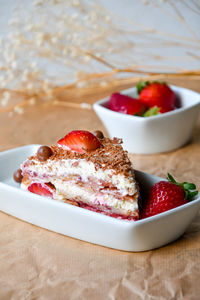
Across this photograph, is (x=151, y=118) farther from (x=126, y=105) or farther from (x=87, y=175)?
(x=87, y=175)

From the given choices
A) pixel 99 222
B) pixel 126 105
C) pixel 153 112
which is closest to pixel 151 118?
pixel 153 112

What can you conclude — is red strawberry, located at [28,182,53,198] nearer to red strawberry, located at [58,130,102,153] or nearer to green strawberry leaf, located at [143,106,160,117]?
red strawberry, located at [58,130,102,153]

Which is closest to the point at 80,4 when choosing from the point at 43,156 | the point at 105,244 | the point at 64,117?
the point at 64,117

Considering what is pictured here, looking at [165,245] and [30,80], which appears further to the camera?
[30,80]

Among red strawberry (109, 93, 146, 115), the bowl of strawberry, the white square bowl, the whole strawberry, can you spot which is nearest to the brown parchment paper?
the white square bowl

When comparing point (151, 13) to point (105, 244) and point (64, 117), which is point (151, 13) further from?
point (105, 244)
